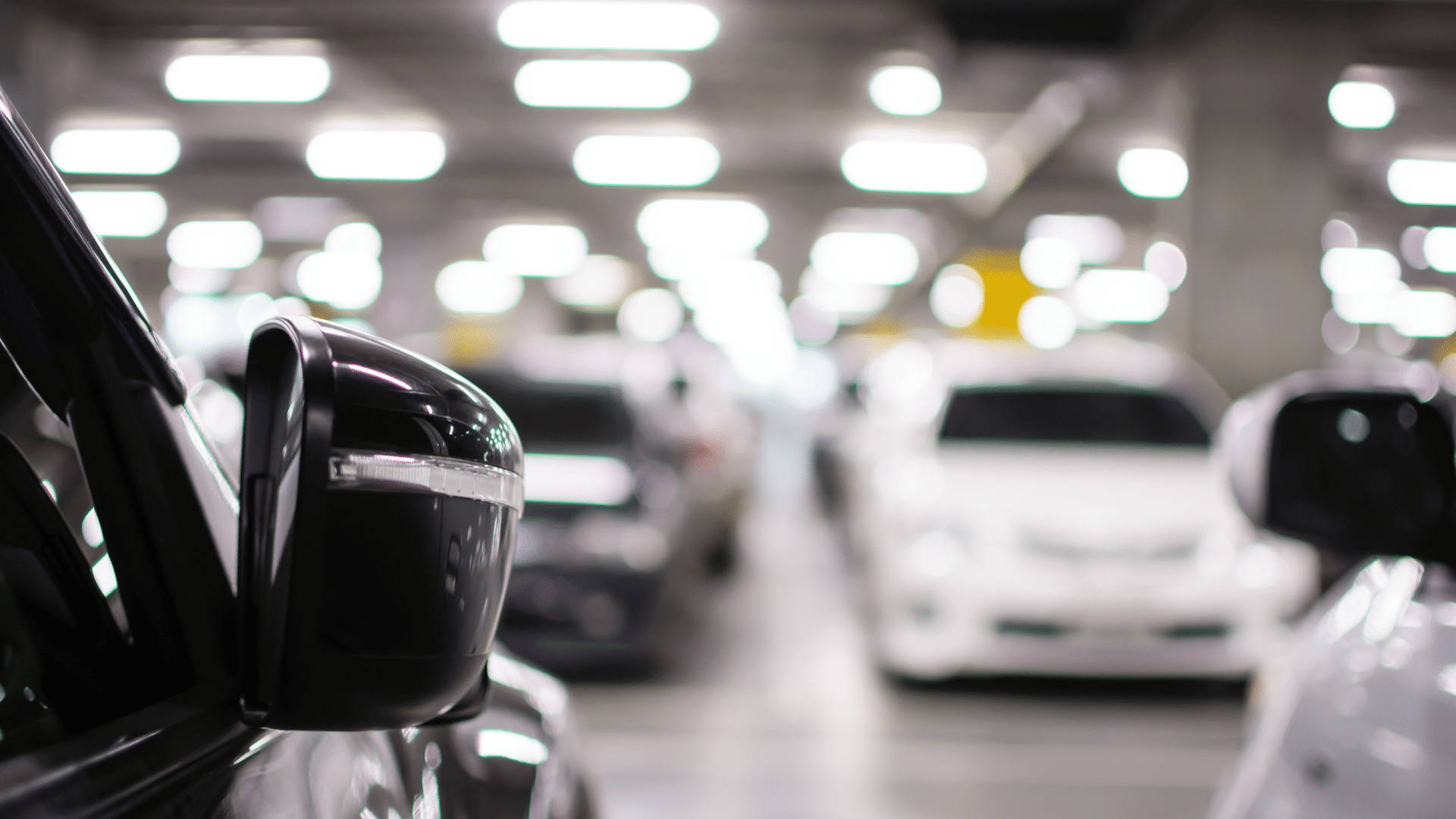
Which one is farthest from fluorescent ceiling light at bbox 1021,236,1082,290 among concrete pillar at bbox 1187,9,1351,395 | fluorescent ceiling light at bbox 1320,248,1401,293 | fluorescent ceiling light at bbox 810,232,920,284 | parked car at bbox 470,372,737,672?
parked car at bbox 470,372,737,672

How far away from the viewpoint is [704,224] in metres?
26.9

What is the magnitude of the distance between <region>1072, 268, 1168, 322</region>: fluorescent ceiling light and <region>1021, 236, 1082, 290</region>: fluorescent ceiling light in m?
0.67

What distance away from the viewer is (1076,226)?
91.4 feet

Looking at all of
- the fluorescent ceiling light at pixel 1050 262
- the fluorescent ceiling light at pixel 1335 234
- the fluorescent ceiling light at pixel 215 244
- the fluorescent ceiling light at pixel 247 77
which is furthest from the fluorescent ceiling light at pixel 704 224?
the fluorescent ceiling light at pixel 1335 234

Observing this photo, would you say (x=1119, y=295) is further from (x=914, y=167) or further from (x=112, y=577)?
(x=112, y=577)

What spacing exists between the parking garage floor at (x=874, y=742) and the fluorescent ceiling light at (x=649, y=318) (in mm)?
36795

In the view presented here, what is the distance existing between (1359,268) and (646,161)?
35.6 feet

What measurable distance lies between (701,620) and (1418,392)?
7042 millimetres

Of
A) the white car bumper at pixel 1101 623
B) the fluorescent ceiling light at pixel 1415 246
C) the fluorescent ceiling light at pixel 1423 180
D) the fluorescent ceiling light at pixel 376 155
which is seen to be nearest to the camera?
the white car bumper at pixel 1101 623

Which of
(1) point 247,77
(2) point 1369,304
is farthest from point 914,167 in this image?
(1) point 247,77

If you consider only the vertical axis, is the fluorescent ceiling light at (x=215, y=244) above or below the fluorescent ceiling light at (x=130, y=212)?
below

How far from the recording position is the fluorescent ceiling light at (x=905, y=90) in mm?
14750

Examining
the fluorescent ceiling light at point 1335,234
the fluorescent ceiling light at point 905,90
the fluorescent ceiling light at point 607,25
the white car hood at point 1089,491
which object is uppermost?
the fluorescent ceiling light at point 607,25

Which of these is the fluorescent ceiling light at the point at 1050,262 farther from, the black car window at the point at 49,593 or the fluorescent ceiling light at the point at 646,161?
the black car window at the point at 49,593
